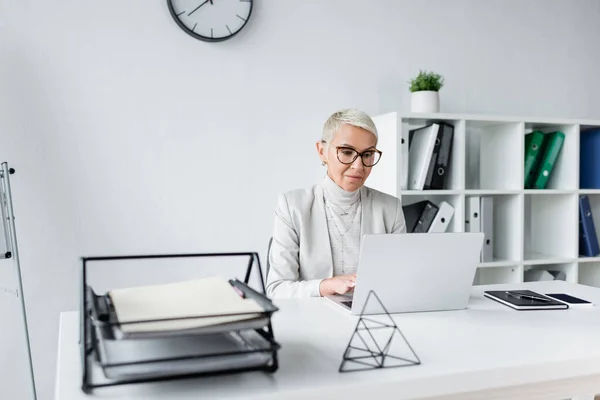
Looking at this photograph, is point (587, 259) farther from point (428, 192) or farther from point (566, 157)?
point (428, 192)

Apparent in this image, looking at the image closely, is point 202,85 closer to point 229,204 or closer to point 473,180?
point 229,204

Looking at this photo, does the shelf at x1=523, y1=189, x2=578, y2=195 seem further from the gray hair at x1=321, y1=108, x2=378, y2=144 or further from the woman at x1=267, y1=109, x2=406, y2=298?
the gray hair at x1=321, y1=108, x2=378, y2=144

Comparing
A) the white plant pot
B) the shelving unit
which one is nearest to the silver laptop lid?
the shelving unit

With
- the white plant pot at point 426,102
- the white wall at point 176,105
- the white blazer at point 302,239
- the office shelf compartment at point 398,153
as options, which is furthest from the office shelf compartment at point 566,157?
the white blazer at point 302,239

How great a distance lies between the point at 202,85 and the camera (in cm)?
273

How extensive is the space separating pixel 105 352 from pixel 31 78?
1.90 metres

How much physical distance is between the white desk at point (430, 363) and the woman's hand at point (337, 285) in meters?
0.15

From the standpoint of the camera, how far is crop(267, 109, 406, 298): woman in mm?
2062

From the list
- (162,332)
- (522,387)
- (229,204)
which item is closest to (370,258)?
(522,387)

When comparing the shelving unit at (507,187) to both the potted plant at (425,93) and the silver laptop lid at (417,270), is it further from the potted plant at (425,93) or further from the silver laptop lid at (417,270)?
the silver laptop lid at (417,270)

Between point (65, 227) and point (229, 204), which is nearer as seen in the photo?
point (65, 227)

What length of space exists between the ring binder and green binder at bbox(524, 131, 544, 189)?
2492mm

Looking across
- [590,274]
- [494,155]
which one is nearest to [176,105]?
[494,155]

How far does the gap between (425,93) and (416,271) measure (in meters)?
1.63
